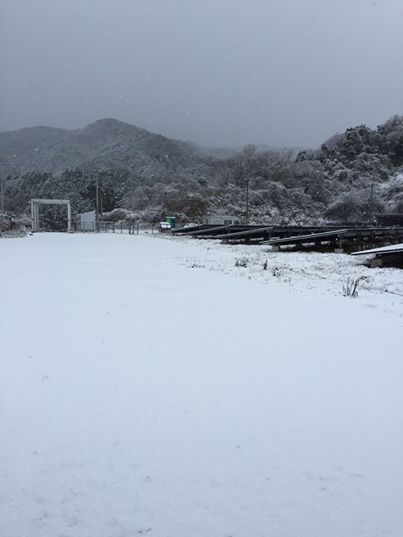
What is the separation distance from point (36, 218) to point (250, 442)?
4499 cm

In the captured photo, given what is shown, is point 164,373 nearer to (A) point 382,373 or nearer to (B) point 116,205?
(A) point 382,373

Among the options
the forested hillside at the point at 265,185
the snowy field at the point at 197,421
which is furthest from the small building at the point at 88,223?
the snowy field at the point at 197,421

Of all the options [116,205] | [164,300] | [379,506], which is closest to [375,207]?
[116,205]

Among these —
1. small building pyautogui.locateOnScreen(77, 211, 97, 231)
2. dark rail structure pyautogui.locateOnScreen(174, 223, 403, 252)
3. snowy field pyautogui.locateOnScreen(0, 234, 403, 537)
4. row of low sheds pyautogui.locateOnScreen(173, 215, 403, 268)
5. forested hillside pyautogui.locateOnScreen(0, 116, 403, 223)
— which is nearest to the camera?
snowy field pyautogui.locateOnScreen(0, 234, 403, 537)

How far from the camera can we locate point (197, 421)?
3.43 m

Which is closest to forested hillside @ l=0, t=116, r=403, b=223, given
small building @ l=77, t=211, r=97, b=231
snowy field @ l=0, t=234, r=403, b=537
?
small building @ l=77, t=211, r=97, b=231

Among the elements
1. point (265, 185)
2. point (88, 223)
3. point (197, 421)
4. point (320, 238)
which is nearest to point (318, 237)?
point (320, 238)

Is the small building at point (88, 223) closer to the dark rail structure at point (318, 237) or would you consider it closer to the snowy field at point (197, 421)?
the dark rail structure at point (318, 237)

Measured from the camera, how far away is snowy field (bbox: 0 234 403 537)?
2.43 meters

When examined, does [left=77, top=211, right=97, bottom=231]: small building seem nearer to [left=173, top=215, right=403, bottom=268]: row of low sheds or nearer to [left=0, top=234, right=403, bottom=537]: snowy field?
[left=173, top=215, right=403, bottom=268]: row of low sheds

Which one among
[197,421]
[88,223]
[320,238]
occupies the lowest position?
[197,421]

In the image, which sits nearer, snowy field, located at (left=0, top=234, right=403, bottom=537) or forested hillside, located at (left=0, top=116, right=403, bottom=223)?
snowy field, located at (left=0, top=234, right=403, bottom=537)

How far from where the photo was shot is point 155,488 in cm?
261

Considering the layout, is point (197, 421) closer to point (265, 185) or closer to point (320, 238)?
point (320, 238)
